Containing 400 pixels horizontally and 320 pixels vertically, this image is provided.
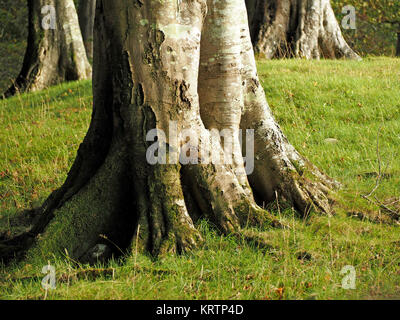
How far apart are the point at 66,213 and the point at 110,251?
55 centimetres

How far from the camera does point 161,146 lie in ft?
14.9

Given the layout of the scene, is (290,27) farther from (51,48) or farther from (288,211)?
(288,211)

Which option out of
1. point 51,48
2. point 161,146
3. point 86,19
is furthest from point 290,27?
point 86,19

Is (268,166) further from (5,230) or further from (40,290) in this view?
(5,230)

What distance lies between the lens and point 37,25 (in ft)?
41.3

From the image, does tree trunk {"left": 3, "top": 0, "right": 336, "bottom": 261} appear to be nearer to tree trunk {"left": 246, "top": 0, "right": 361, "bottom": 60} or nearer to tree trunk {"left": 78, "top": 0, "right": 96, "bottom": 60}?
tree trunk {"left": 246, "top": 0, "right": 361, "bottom": 60}

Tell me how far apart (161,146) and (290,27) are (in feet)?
31.2

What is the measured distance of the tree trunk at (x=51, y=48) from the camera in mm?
12547

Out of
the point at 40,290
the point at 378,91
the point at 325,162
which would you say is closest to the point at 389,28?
the point at 378,91

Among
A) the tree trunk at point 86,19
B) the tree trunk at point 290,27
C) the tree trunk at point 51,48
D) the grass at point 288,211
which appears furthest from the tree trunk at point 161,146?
the tree trunk at point 86,19

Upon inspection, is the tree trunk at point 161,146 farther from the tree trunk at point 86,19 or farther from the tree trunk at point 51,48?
the tree trunk at point 86,19

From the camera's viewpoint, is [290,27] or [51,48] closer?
[51,48]

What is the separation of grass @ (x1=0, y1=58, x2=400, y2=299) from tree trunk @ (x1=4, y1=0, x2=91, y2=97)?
1297mm

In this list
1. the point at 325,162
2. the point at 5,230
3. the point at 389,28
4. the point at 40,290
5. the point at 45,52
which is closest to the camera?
the point at 40,290
